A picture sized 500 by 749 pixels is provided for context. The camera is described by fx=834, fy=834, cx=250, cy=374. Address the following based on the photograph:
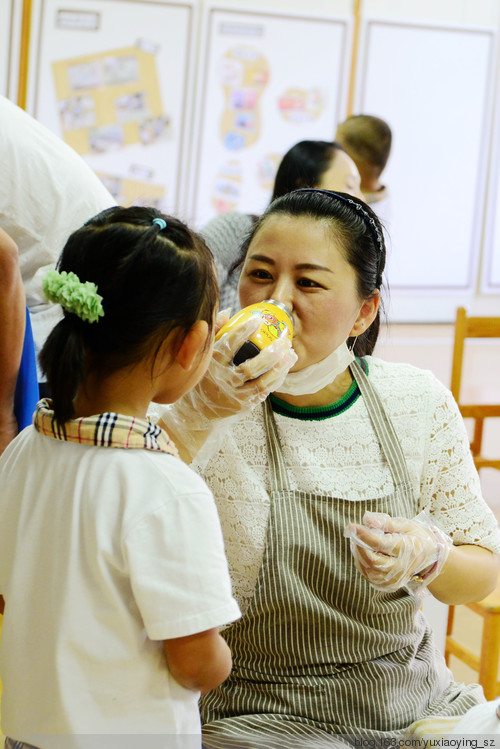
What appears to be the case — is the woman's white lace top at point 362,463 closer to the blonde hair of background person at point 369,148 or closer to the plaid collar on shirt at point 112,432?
the plaid collar on shirt at point 112,432

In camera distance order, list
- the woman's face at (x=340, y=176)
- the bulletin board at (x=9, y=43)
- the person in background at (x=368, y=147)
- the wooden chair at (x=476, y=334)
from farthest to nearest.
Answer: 1. the bulletin board at (x=9, y=43)
2. the person in background at (x=368, y=147)
3. the wooden chair at (x=476, y=334)
4. the woman's face at (x=340, y=176)

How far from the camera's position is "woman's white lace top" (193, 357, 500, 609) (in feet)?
4.20

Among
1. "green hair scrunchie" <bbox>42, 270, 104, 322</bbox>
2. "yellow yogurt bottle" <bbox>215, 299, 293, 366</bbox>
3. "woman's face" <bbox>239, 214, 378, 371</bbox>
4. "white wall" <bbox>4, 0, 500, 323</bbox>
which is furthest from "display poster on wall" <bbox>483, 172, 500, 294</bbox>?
"green hair scrunchie" <bbox>42, 270, 104, 322</bbox>

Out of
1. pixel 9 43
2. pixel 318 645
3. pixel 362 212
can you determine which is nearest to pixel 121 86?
pixel 9 43

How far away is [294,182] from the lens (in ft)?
7.45

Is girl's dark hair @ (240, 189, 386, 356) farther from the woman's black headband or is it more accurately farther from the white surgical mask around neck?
the white surgical mask around neck

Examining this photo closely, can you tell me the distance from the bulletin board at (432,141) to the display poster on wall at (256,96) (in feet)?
0.71

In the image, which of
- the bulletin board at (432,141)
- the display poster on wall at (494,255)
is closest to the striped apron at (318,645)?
the bulletin board at (432,141)

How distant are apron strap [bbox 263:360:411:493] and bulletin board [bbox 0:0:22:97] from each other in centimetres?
289

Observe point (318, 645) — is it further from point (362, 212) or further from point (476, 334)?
point (476, 334)

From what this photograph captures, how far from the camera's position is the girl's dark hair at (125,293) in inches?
34.4

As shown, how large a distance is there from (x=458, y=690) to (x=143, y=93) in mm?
3226

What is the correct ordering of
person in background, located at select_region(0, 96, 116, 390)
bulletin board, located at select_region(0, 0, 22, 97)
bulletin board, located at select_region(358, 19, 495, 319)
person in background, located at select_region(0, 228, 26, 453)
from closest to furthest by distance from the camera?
person in background, located at select_region(0, 228, 26, 453)
person in background, located at select_region(0, 96, 116, 390)
bulletin board, located at select_region(0, 0, 22, 97)
bulletin board, located at select_region(358, 19, 495, 319)

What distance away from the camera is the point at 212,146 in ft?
13.2
